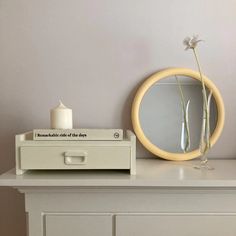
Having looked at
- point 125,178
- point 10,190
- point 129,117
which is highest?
point 129,117

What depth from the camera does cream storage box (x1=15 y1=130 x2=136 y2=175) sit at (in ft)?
2.88

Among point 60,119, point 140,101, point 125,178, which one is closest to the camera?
point 125,178

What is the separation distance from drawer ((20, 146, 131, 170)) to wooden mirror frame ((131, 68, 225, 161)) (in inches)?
10.0

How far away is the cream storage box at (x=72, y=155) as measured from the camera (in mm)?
878

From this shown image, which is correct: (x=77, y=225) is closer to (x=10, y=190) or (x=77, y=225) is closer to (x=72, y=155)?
(x=72, y=155)

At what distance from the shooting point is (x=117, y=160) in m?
0.88

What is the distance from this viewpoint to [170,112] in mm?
1162

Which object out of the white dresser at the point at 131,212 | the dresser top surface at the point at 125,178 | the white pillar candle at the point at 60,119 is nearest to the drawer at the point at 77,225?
the white dresser at the point at 131,212

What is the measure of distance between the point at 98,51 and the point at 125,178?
0.53m

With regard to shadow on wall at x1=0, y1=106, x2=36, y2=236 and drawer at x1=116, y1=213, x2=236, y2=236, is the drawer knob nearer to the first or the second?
drawer at x1=116, y1=213, x2=236, y2=236

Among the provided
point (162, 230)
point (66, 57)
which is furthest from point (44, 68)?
point (162, 230)

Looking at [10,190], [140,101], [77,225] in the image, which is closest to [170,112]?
[140,101]

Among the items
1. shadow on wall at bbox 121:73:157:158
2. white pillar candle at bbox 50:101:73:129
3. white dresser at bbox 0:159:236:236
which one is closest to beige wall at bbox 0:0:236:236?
shadow on wall at bbox 121:73:157:158

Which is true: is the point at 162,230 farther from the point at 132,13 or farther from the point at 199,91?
the point at 132,13
